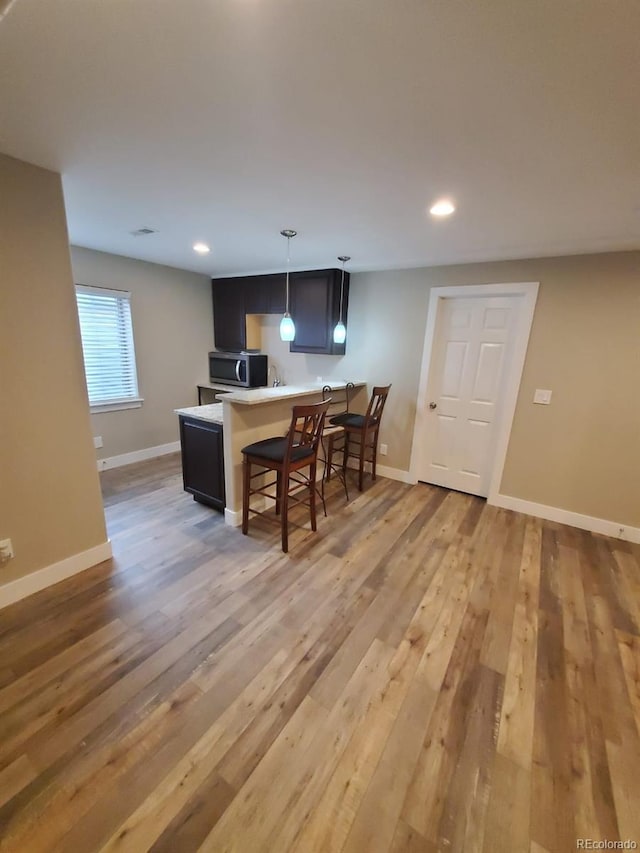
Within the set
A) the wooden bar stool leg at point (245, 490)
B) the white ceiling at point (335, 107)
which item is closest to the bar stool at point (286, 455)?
the wooden bar stool leg at point (245, 490)

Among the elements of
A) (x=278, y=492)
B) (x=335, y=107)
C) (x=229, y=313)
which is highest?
(x=335, y=107)

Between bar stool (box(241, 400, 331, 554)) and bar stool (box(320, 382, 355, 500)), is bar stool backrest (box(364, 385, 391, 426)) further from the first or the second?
bar stool (box(241, 400, 331, 554))

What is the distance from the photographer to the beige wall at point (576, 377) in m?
2.76

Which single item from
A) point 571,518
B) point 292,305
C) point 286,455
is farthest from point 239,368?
point 571,518

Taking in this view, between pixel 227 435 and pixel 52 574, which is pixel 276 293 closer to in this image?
pixel 227 435

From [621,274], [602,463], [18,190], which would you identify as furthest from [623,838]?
[18,190]

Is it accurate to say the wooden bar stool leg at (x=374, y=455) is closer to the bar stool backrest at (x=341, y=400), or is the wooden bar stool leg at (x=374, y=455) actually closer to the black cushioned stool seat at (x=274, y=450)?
the bar stool backrest at (x=341, y=400)

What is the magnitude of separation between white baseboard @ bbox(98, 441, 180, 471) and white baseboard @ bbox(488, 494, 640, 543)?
4073mm

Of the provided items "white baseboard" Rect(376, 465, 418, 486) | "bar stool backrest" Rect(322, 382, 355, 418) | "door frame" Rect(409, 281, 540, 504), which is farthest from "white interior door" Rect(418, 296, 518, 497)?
"bar stool backrest" Rect(322, 382, 355, 418)

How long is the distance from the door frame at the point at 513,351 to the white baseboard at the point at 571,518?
14 centimetres

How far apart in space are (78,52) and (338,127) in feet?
2.90

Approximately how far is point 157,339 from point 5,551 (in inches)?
119

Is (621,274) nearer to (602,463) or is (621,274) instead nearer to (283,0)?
(602,463)

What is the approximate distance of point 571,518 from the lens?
10.3 feet
